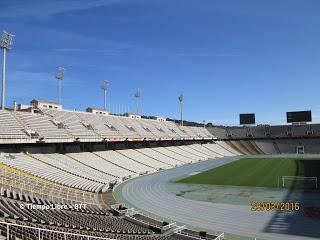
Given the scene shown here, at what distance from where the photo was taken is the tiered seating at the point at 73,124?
4947 cm

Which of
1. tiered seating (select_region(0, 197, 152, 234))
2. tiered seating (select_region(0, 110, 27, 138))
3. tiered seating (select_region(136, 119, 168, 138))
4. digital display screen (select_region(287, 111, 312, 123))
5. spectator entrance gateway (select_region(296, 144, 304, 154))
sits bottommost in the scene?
tiered seating (select_region(0, 197, 152, 234))

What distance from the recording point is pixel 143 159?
57.8 m

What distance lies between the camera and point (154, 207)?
30.1 metres

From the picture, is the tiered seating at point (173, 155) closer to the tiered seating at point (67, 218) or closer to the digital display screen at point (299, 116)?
the digital display screen at point (299, 116)

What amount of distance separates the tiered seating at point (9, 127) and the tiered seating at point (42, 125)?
1.66 metres

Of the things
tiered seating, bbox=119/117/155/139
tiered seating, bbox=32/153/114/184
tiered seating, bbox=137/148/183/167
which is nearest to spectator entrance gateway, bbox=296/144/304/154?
tiered seating, bbox=137/148/183/167

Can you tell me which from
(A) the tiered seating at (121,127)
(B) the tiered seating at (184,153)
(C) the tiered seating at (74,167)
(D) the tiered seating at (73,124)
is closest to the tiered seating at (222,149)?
(B) the tiered seating at (184,153)

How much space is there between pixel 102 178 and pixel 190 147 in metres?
42.8

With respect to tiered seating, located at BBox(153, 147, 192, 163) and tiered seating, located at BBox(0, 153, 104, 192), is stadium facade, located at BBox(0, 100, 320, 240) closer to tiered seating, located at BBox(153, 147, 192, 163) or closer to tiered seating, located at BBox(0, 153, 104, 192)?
tiered seating, located at BBox(0, 153, 104, 192)

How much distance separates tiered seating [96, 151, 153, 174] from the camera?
166 ft

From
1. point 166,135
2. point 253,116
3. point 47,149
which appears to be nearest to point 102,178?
point 47,149

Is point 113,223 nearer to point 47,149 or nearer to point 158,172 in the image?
point 47,149

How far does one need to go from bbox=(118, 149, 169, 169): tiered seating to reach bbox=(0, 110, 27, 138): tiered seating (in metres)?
20.0

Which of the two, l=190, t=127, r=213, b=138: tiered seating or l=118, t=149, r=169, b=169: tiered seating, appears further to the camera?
l=190, t=127, r=213, b=138: tiered seating
